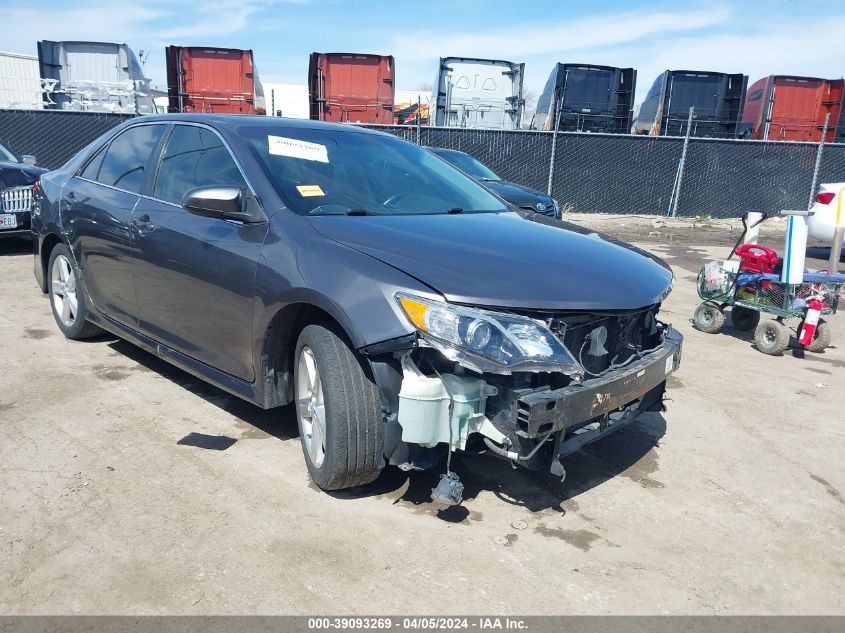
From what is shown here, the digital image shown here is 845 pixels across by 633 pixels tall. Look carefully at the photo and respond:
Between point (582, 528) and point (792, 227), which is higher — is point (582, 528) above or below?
below

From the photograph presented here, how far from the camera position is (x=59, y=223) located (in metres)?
5.08

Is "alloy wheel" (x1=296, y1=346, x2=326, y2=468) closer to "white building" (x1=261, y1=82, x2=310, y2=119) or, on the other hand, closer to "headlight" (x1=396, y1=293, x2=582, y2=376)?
"headlight" (x1=396, y1=293, x2=582, y2=376)

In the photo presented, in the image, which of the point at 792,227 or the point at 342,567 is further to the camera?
the point at 792,227

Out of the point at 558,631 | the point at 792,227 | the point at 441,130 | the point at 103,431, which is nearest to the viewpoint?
the point at 558,631

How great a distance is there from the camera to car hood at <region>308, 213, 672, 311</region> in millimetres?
2789

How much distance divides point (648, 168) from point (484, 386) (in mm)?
13667

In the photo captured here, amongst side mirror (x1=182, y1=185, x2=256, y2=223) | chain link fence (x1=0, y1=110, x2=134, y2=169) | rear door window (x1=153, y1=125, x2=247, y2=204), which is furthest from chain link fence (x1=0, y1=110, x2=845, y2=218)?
side mirror (x1=182, y1=185, x2=256, y2=223)

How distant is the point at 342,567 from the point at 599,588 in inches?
38.2

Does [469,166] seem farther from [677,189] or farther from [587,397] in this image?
[587,397]

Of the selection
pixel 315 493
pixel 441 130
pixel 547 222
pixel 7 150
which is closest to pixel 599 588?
pixel 315 493

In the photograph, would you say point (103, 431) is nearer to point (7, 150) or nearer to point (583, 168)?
point (7, 150)

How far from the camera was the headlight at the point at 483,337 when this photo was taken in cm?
262

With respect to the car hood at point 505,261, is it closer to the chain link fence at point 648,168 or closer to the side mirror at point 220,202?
the side mirror at point 220,202

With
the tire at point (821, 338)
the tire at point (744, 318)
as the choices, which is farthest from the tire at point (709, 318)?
the tire at point (821, 338)
